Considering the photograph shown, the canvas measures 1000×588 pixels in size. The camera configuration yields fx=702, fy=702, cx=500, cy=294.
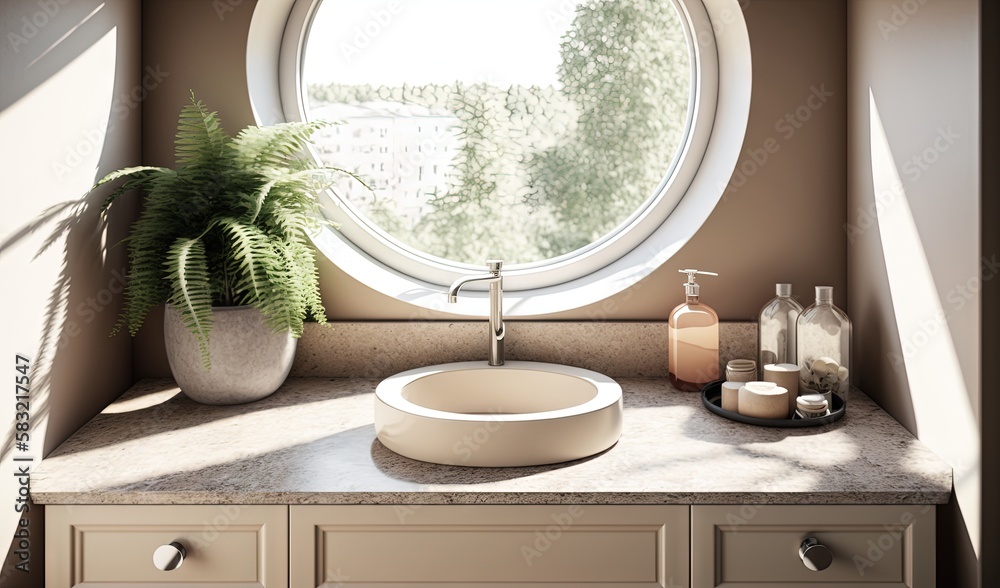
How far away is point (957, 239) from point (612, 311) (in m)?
0.74

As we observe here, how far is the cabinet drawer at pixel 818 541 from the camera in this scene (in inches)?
43.0

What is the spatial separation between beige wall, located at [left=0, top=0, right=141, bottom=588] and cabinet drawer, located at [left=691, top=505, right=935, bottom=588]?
1.08m

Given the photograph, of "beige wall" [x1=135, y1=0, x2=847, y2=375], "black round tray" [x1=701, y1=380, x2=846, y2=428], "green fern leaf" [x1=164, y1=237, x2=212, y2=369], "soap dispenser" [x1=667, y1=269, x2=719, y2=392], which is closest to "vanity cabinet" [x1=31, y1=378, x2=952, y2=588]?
"black round tray" [x1=701, y1=380, x2=846, y2=428]

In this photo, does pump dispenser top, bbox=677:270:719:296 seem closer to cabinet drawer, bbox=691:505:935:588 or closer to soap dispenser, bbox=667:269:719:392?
soap dispenser, bbox=667:269:719:392

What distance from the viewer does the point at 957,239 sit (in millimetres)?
1123

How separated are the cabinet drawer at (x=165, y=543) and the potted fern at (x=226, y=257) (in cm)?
32

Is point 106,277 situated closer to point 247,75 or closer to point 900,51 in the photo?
point 247,75

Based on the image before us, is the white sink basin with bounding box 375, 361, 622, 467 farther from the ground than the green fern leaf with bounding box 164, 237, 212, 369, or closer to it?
closer to it

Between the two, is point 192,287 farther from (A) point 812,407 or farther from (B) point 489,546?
(A) point 812,407

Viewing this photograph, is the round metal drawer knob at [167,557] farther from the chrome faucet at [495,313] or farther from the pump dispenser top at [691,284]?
the pump dispenser top at [691,284]

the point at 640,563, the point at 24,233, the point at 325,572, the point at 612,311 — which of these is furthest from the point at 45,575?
the point at 612,311

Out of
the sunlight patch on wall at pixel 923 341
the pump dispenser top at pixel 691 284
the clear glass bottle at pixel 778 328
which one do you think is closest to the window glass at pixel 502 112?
the pump dispenser top at pixel 691 284

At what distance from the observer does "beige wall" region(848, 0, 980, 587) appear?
108 cm
